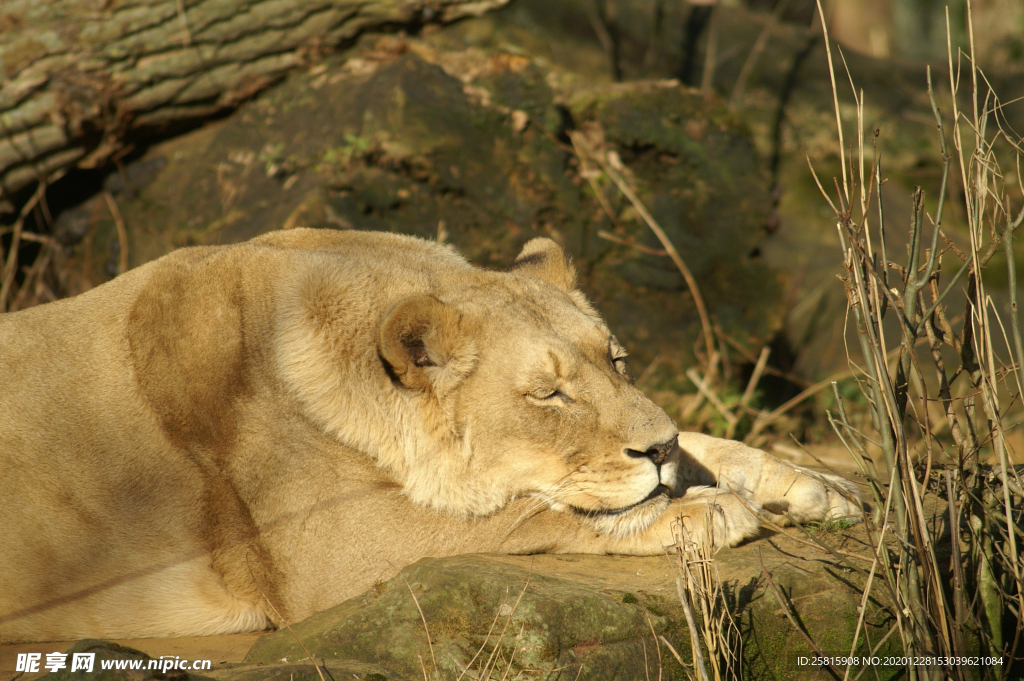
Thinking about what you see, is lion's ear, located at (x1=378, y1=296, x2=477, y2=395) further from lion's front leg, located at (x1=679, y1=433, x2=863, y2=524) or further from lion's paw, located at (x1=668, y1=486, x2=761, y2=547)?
lion's front leg, located at (x1=679, y1=433, x2=863, y2=524)

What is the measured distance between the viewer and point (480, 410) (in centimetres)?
350

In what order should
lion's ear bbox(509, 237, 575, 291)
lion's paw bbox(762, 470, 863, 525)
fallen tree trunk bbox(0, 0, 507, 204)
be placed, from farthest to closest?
fallen tree trunk bbox(0, 0, 507, 204), lion's ear bbox(509, 237, 575, 291), lion's paw bbox(762, 470, 863, 525)

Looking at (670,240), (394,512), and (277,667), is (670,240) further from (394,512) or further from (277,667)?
(277,667)

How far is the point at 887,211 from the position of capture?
346 inches

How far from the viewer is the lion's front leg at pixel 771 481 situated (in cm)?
372

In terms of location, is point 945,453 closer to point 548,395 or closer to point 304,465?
point 548,395

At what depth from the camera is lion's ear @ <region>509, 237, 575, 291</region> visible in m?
4.29

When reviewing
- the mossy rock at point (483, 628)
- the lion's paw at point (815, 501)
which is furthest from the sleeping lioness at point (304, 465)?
the mossy rock at point (483, 628)

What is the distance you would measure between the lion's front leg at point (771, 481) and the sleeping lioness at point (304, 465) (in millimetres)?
220

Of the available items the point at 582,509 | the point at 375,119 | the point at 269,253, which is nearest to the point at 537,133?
the point at 375,119

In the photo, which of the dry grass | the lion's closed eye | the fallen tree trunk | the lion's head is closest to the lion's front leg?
the lion's head

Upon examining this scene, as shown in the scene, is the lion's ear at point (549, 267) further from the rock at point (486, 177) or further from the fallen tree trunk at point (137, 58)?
the fallen tree trunk at point (137, 58)

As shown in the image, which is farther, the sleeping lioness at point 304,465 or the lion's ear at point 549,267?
the lion's ear at point 549,267

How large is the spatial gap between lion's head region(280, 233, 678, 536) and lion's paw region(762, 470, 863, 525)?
0.62 m
